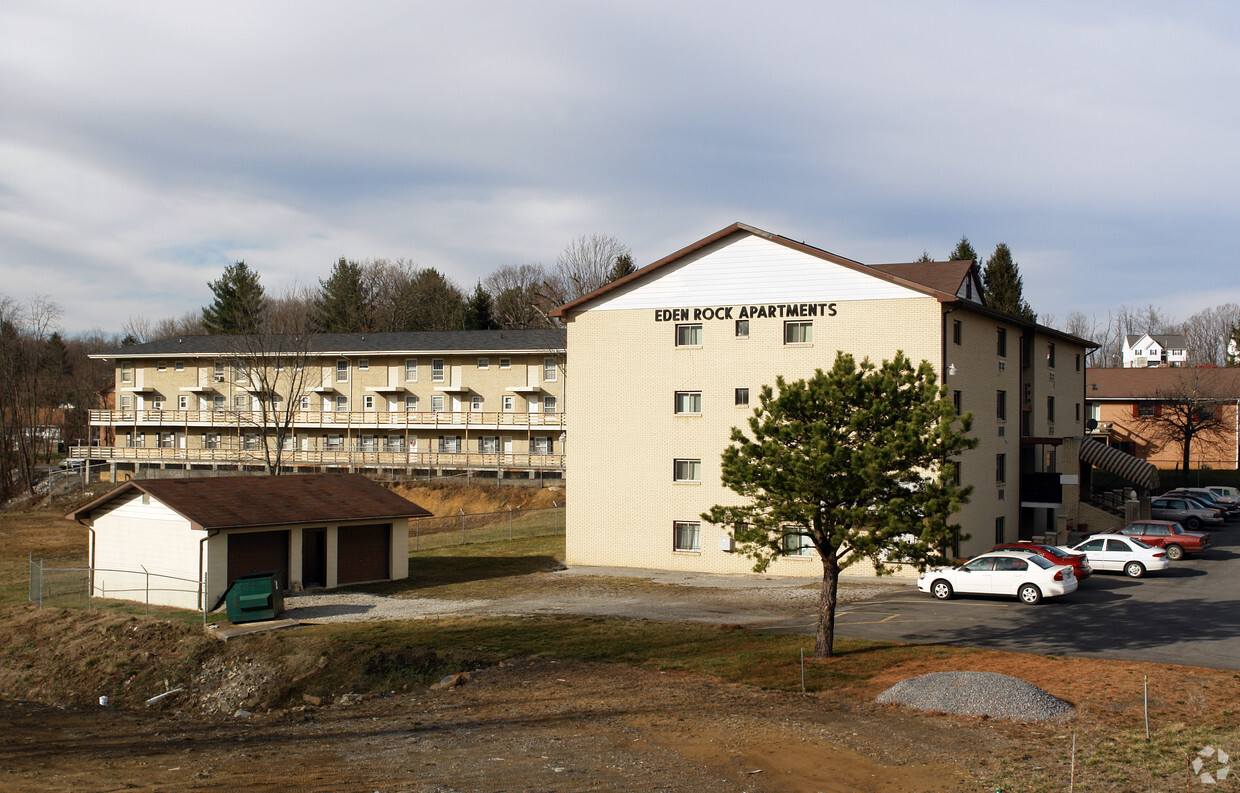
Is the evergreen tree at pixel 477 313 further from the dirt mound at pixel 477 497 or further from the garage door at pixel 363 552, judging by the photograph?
the garage door at pixel 363 552

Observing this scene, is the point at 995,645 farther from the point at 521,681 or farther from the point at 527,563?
the point at 527,563

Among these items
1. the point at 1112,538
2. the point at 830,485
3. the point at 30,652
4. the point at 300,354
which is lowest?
the point at 30,652

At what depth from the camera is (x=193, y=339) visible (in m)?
82.1

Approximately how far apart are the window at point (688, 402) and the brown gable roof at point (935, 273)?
30.3ft

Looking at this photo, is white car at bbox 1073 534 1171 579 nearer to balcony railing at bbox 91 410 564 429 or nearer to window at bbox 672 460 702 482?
window at bbox 672 460 702 482

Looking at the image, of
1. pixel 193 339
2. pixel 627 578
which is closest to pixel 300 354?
pixel 193 339

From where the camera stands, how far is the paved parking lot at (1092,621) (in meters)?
22.3

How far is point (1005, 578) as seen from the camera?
29.0m

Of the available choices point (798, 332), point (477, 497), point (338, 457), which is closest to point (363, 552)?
point (798, 332)

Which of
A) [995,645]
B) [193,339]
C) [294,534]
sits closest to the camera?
[995,645]

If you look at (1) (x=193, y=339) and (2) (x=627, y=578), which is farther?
(1) (x=193, y=339)

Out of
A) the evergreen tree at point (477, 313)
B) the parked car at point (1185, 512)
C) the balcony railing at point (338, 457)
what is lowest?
the parked car at point (1185, 512)

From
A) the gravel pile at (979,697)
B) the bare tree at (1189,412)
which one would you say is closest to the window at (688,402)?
the gravel pile at (979,697)

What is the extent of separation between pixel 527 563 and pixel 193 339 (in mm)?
54158
